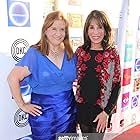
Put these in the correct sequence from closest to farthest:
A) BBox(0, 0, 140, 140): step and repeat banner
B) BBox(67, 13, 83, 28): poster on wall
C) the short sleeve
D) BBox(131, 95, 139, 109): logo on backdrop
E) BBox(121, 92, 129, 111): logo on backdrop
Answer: the short sleeve → BBox(0, 0, 140, 140): step and repeat banner → BBox(67, 13, 83, 28): poster on wall → BBox(121, 92, 129, 111): logo on backdrop → BBox(131, 95, 139, 109): logo on backdrop

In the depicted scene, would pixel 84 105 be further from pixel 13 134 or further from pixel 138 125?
pixel 138 125

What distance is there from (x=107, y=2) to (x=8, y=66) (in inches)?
39.6

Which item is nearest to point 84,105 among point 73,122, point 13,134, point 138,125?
point 73,122

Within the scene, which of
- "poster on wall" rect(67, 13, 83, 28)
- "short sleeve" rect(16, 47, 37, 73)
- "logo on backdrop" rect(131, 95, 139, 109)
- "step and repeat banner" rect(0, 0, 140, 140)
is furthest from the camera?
"logo on backdrop" rect(131, 95, 139, 109)

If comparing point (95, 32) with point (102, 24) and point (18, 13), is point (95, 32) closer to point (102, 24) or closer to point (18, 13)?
point (102, 24)

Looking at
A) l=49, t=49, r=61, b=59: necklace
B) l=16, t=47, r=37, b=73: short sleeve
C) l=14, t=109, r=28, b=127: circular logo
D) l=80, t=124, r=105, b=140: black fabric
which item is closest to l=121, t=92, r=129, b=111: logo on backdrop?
l=80, t=124, r=105, b=140: black fabric

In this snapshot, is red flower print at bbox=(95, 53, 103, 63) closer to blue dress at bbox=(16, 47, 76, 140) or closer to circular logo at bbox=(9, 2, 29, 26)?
blue dress at bbox=(16, 47, 76, 140)

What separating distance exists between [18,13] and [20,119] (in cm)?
62

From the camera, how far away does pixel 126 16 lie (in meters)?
2.49

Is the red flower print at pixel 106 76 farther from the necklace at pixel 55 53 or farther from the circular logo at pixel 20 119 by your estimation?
the circular logo at pixel 20 119

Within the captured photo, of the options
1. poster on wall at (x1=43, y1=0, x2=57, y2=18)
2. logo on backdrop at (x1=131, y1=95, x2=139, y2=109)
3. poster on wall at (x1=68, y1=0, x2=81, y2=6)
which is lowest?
logo on backdrop at (x1=131, y1=95, x2=139, y2=109)

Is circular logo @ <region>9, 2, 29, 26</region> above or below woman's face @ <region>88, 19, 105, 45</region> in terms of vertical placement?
above

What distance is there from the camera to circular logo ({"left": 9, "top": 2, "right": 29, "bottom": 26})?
160cm

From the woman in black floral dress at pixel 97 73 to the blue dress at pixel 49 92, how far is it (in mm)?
86
